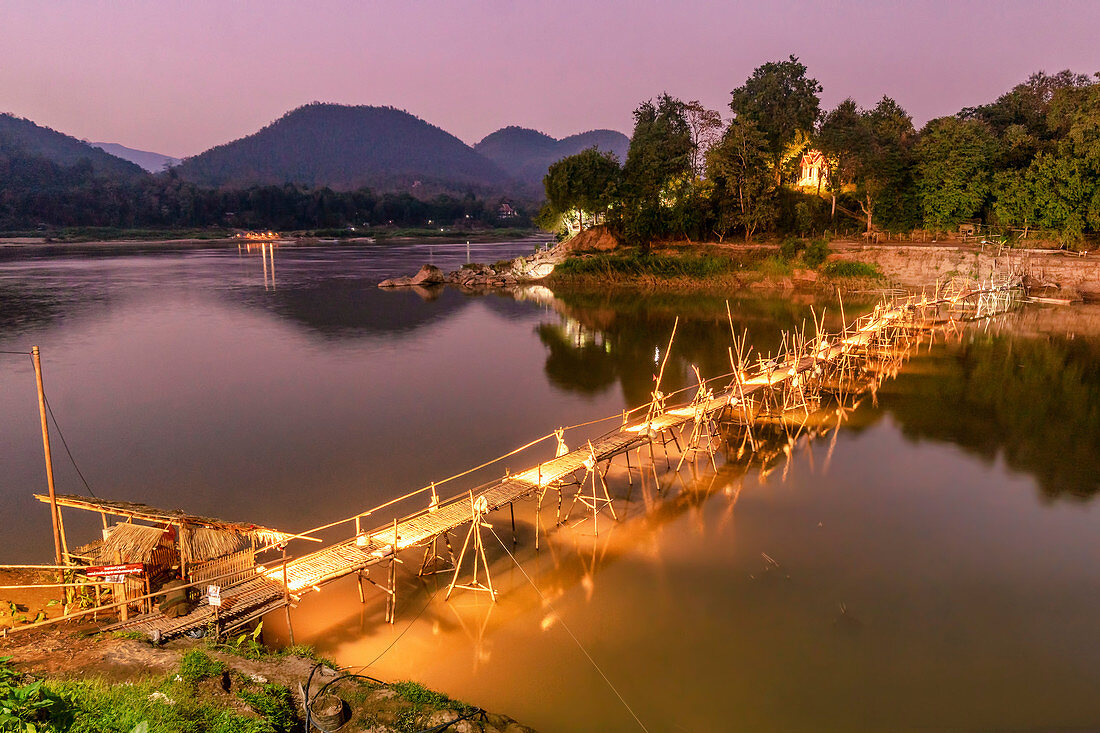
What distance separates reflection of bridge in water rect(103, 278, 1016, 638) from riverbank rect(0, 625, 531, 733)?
1.80 feet

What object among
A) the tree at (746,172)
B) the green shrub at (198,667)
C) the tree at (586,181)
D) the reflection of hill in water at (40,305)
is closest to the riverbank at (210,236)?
the reflection of hill in water at (40,305)

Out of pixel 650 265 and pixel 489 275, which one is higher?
pixel 650 265

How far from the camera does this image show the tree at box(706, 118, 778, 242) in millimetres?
46156

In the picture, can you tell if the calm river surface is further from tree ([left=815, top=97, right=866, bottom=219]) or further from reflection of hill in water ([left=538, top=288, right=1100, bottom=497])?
tree ([left=815, top=97, right=866, bottom=219])

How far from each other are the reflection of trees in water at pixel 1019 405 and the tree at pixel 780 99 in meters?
29.2

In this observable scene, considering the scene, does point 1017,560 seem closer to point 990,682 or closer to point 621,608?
point 990,682

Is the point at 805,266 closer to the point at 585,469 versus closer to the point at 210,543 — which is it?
the point at 585,469

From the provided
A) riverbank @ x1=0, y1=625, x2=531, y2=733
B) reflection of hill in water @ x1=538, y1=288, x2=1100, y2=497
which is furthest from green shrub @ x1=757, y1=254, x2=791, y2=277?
riverbank @ x1=0, y1=625, x2=531, y2=733

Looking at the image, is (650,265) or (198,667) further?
(650,265)

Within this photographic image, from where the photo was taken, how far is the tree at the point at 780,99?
52531 mm

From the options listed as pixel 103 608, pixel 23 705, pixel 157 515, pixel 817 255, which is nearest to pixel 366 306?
pixel 817 255

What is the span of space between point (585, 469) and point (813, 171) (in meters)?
45.2

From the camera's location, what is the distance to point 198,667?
7.35 meters

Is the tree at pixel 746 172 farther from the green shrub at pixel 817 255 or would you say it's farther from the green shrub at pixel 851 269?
the green shrub at pixel 851 269
